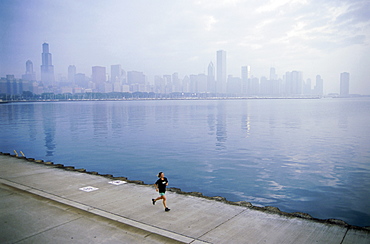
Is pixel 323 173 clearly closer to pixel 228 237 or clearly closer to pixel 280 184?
pixel 280 184

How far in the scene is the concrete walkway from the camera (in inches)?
350

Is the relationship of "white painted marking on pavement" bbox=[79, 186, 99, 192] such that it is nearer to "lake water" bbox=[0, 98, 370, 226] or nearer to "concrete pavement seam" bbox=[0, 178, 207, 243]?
"concrete pavement seam" bbox=[0, 178, 207, 243]

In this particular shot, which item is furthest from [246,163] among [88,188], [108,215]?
[108,215]

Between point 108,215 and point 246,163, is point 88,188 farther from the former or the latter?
point 246,163

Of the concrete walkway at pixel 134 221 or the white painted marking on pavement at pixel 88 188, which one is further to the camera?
the white painted marking on pavement at pixel 88 188

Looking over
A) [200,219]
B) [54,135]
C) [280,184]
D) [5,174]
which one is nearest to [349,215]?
[280,184]

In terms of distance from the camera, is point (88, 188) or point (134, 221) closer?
point (134, 221)

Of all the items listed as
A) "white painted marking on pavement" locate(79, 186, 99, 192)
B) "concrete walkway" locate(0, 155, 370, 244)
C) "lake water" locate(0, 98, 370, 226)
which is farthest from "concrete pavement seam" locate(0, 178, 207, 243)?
"lake water" locate(0, 98, 370, 226)

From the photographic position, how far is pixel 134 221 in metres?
10.1

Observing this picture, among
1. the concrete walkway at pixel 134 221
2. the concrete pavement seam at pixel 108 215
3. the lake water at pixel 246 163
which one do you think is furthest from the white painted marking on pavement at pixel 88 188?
the lake water at pixel 246 163

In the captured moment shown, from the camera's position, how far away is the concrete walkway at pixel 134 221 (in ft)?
29.1

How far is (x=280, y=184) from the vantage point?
1938cm

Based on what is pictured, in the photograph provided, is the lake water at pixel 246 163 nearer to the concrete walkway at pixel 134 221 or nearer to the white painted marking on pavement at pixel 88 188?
the concrete walkway at pixel 134 221

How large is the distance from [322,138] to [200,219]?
1325 inches
